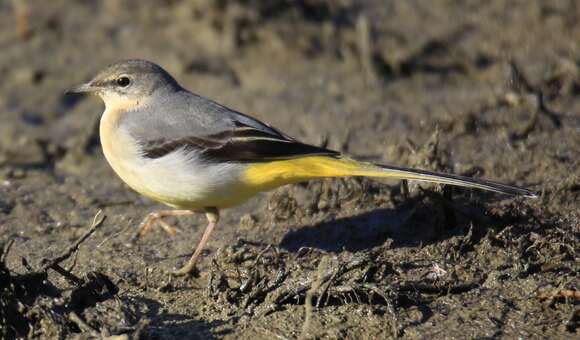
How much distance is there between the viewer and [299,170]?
21.7ft

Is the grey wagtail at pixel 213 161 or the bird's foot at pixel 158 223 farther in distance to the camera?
the bird's foot at pixel 158 223

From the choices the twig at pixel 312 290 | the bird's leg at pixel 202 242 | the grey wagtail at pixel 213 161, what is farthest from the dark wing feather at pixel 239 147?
the twig at pixel 312 290

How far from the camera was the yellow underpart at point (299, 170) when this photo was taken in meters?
6.59

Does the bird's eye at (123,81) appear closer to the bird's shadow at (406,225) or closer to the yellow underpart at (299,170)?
the yellow underpart at (299,170)

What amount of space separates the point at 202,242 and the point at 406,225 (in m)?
1.67

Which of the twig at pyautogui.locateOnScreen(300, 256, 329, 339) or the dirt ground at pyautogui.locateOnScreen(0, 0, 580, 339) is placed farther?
the dirt ground at pyautogui.locateOnScreen(0, 0, 580, 339)

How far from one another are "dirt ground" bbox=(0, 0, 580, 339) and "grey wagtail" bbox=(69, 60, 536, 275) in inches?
16.7

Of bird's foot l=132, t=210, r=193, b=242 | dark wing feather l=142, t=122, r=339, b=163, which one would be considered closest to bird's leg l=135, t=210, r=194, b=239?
bird's foot l=132, t=210, r=193, b=242

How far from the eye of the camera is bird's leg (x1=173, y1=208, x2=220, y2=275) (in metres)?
6.53

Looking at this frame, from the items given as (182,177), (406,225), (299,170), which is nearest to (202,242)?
(182,177)

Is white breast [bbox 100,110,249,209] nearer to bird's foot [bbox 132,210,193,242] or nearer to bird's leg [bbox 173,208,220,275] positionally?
bird's leg [bbox 173,208,220,275]

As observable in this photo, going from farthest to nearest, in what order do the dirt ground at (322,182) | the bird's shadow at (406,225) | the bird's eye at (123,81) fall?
the bird's eye at (123,81)
the bird's shadow at (406,225)
the dirt ground at (322,182)

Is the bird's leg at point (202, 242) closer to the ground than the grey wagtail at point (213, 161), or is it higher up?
closer to the ground

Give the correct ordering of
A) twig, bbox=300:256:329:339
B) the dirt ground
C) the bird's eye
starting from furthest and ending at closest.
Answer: the bird's eye → the dirt ground → twig, bbox=300:256:329:339
